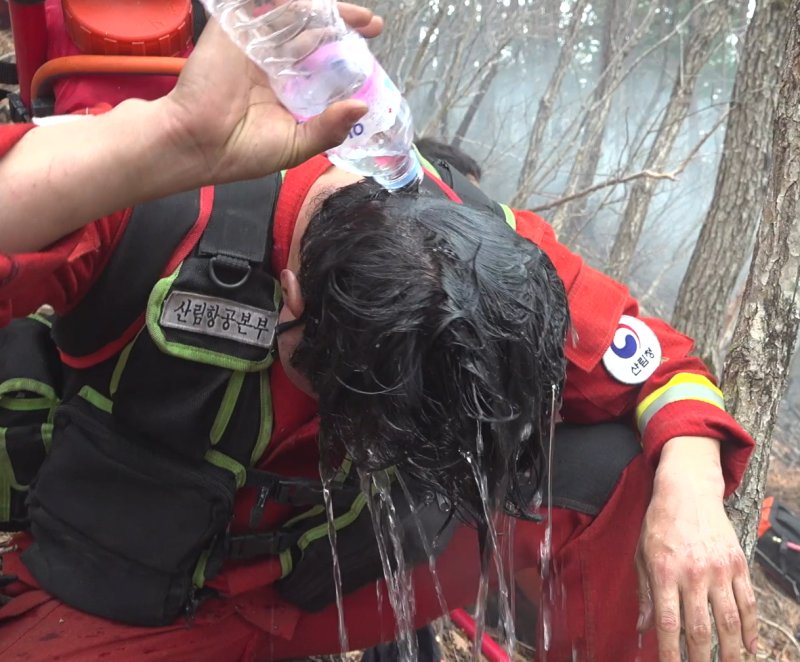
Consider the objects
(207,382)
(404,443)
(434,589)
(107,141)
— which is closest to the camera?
(107,141)

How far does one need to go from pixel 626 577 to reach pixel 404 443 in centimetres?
83

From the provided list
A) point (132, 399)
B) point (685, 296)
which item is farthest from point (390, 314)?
point (685, 296)

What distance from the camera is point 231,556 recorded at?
182 cm

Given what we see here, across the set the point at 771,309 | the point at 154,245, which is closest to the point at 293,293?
the point at 154,245

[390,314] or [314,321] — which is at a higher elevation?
[390,314]

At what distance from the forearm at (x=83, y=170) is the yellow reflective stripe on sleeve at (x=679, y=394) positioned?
1.22 metres

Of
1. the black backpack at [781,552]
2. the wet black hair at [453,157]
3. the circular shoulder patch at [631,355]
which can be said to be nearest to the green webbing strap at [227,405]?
the circular shoulder patch at [631,355]

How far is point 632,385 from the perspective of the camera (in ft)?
5.92

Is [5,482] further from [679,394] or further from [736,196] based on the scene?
[736,196]

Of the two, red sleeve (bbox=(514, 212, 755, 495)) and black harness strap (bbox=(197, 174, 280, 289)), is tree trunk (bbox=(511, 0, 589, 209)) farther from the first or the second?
black harness strap (bbox=(197, 174, 280, 289))

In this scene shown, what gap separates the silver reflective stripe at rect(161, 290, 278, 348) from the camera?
56.5 inches

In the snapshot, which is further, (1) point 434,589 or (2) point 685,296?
(2) point 685,296

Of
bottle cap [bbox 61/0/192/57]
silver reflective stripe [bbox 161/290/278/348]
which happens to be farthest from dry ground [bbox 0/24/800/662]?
bottle cap [bbox 61/0/192/57]

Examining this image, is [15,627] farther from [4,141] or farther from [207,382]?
[4,141]
